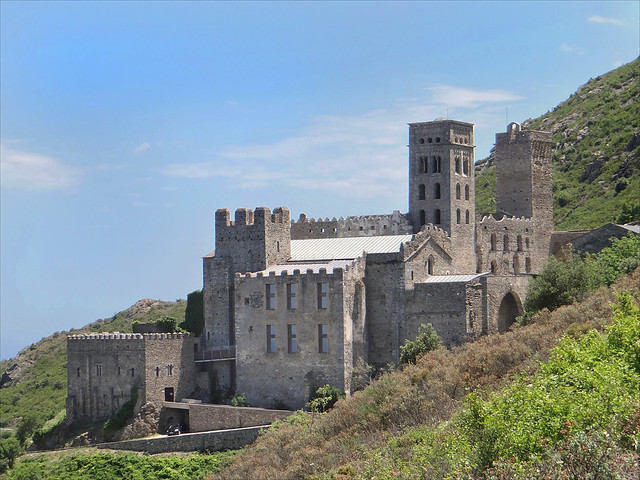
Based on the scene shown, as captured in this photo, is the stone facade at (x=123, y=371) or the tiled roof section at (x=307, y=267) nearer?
the tiled roof section at (x=307, y=267)

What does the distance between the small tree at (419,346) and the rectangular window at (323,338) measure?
3.82 m

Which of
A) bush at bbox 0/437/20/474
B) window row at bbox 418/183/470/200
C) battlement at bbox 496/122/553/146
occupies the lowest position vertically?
bush at bbox 0/437/20/474

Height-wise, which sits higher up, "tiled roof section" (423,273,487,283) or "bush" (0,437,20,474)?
"tiled roof section" (423,273,487,283)

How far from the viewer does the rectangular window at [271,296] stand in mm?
49438

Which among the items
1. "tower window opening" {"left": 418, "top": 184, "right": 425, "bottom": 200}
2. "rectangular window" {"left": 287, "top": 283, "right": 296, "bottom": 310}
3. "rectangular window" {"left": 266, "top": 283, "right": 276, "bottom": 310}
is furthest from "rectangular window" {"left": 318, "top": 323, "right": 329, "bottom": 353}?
"tower window opening" {"left": 418, "top": 184, "right": 425, "bottom": 200}

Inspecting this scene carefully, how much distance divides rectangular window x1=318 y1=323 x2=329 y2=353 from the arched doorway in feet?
28.1

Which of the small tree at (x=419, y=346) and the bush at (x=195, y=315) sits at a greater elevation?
the bush at (x=195, y=315)

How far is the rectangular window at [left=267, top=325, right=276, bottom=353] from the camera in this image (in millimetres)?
49438

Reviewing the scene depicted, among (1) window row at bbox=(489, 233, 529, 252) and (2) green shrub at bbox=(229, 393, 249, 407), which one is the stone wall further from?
(1) window row at bbox=(489, 233, 529, 252)

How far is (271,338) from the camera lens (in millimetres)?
49562

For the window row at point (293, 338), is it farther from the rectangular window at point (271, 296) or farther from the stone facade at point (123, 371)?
the stone facade at point (123, 371)

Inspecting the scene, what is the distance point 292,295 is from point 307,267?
1927 mm

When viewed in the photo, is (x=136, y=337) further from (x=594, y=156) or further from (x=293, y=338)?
(x=594, y=156)

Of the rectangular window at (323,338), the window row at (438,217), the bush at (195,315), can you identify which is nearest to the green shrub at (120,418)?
the bush at (195,315)
